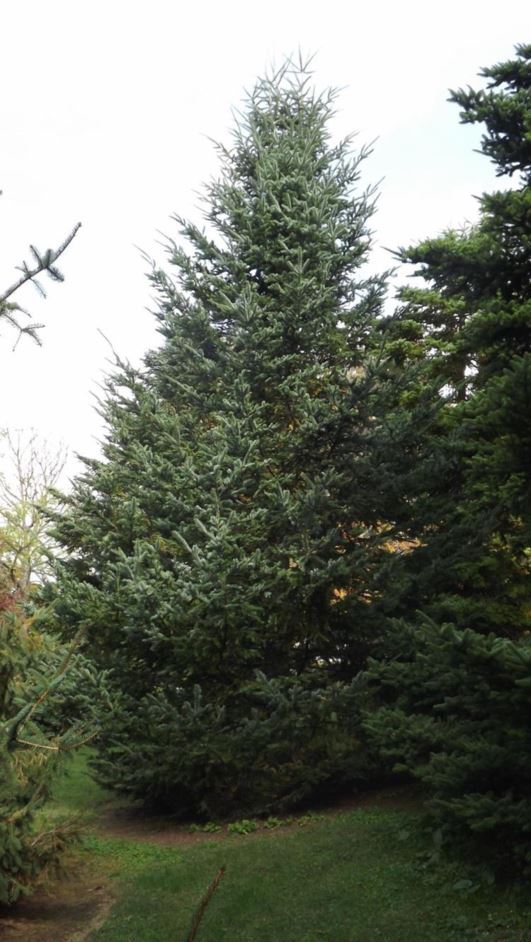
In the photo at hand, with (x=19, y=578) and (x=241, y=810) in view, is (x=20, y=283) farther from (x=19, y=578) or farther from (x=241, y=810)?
(x=241, y=810)

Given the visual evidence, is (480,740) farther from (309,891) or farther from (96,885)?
(96,885)

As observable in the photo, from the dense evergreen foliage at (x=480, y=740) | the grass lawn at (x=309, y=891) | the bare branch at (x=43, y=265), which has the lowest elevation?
the grass lawn at (x=309, y=891)

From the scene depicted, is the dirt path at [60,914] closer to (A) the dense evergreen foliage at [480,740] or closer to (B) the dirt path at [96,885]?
(B) the dirt path at [96,885]

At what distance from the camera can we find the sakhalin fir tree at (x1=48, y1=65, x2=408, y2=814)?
11.7 metres

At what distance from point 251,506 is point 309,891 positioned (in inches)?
222

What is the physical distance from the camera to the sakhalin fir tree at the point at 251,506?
461 inches

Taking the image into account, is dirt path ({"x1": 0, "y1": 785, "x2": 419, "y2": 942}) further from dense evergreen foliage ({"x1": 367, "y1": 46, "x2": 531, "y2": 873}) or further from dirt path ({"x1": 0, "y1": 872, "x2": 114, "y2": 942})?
dense evergreen foliage ({"x1": 367, "y1": 46, "x2": 531, "y2": 873})

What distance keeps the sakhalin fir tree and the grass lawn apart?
1.19m

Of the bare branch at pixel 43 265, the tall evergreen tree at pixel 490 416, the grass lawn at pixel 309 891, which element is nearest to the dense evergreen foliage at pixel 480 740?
the grass lawn at pixel 309 891

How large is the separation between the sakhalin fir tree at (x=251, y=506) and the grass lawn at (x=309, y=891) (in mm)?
1192

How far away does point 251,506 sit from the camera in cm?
1273

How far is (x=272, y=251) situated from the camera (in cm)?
1394

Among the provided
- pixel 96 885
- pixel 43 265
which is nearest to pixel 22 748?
pixel 96 885

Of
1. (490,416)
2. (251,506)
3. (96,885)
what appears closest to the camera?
(490,416)
